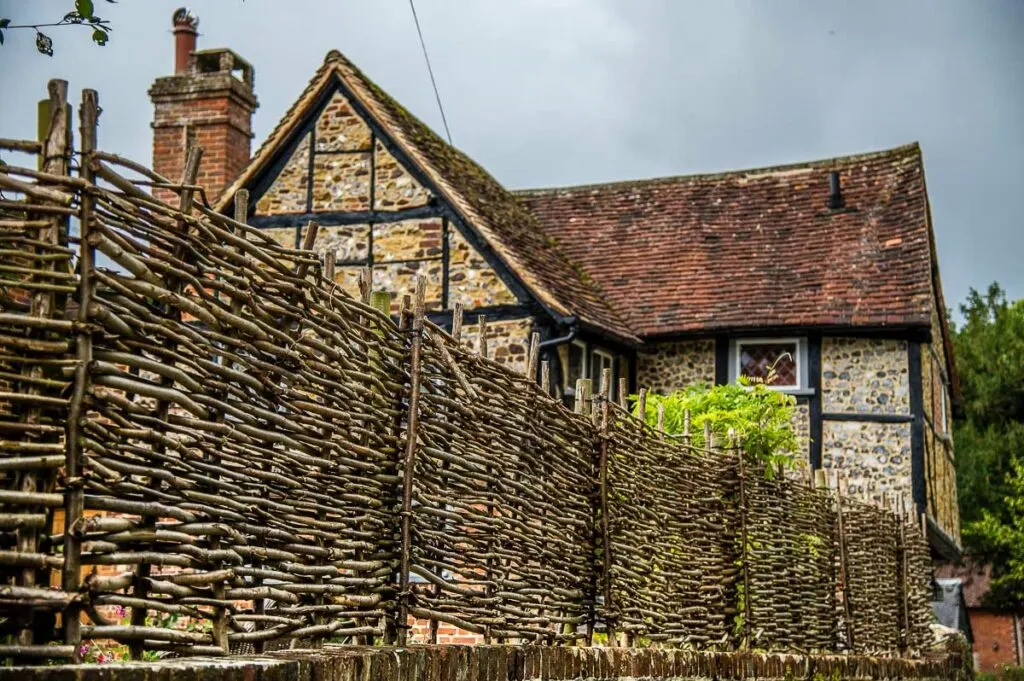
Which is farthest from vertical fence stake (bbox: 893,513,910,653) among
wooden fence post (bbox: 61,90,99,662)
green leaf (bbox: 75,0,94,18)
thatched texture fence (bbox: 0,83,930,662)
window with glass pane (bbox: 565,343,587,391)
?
wooden fence post (bbox: 61,90,99,662)

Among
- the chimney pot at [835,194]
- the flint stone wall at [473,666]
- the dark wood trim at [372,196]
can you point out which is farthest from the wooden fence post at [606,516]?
the chimney pot at [835,194]

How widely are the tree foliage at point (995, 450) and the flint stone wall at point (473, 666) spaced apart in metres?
23.0

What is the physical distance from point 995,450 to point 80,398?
113ft

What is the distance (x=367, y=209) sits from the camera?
656 inches

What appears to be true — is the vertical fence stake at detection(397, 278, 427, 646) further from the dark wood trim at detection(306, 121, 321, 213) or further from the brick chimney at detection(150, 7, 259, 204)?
the brick chimney at detection(150, 7, 259, 204)

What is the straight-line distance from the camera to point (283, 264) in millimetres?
4605

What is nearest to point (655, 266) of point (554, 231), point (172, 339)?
point (554, 231)

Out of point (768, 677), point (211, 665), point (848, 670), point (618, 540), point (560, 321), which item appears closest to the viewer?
point (211, 665)

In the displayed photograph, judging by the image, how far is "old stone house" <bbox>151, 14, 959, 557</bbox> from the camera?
16.5 metres

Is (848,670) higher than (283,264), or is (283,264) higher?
(283,264)

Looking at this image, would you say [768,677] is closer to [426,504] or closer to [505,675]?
[505,675]

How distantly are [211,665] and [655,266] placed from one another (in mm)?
17651

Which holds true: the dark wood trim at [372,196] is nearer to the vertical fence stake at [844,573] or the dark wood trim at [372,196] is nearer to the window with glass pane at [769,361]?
the window with glass pane at [769,361]

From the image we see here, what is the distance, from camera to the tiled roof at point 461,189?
53.2ft
